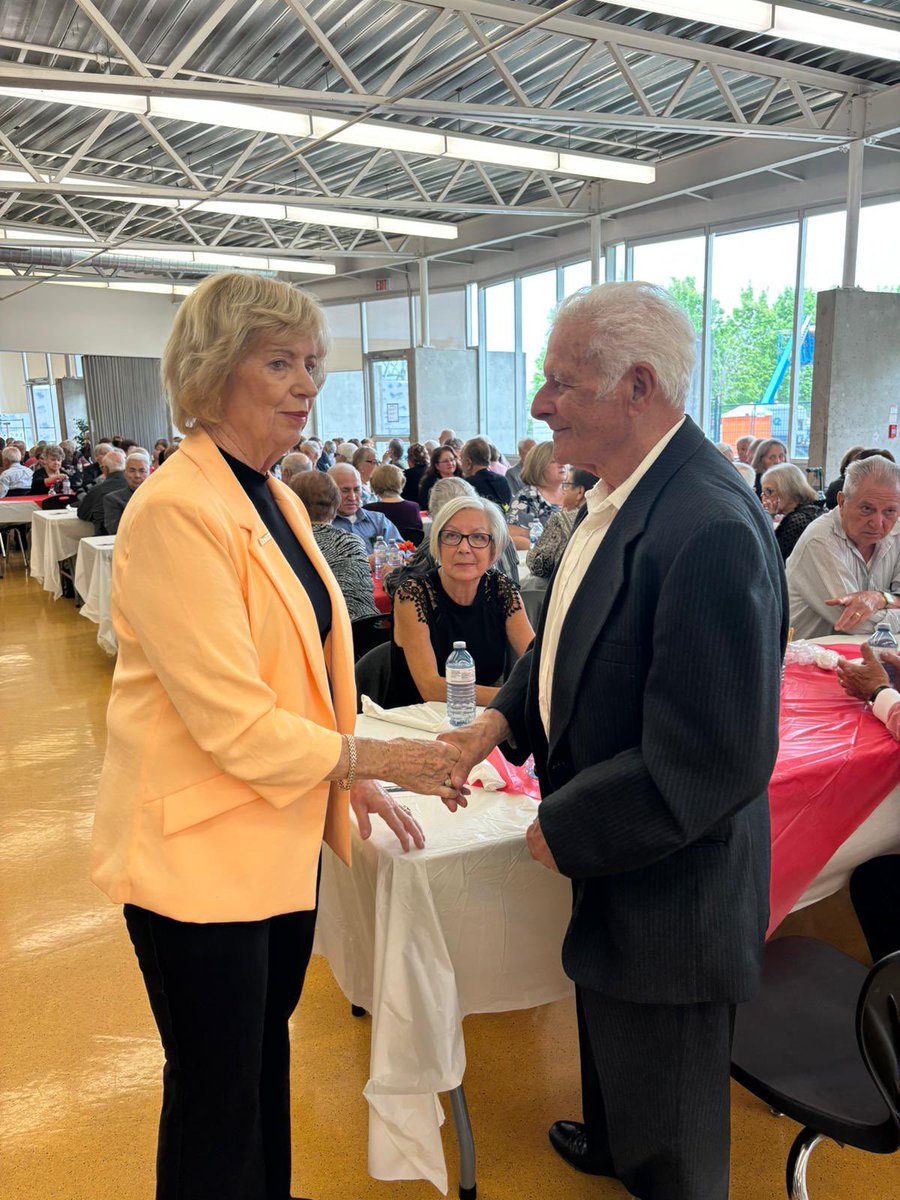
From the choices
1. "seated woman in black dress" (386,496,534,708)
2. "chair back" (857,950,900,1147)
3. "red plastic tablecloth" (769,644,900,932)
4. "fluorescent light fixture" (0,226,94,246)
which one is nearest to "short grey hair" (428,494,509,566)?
"seated woman in black dress" (386,496,534,708)

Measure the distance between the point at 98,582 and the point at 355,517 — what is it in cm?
224

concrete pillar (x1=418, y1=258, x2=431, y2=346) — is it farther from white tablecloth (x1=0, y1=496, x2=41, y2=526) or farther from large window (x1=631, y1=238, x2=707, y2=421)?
white tablecloth (x1=0, y1=496, x2=41, y2=526)

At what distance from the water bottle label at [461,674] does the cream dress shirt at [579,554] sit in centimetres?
94

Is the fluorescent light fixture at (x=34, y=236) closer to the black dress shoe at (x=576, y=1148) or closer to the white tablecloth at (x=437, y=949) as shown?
the white tablecloth at (x=437, y=949)

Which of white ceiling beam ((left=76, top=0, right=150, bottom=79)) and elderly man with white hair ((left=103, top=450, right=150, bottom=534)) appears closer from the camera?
white ceiling beam ((left=76, top=0, right=150, bottom=79))

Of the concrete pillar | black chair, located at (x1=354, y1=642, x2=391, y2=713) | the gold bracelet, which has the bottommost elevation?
black chair, located at (x1=354, y1=642, x2=391, y2=713)

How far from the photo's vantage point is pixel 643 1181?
60.6 inches

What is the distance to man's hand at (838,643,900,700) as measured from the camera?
253 cm

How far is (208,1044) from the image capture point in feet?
4.48

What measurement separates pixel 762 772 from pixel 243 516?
863mm

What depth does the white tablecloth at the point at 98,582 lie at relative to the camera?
6375 millimetres

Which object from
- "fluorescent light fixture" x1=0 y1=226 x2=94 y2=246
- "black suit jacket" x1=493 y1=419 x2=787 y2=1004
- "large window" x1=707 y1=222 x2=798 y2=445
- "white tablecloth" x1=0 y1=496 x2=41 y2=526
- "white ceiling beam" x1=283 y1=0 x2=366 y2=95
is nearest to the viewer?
"black suit jacket" x1=493 y1=419 x2=787 y2=1004

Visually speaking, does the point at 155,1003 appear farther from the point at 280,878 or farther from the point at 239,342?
the point at 239,342

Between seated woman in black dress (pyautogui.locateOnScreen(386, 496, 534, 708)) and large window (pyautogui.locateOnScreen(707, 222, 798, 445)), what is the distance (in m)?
9.12
